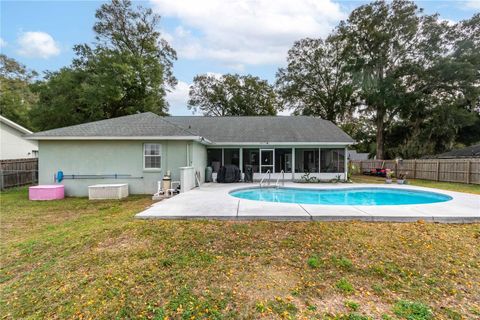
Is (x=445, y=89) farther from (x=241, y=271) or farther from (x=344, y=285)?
(x=241, y=271)

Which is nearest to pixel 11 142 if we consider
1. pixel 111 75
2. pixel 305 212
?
pixel 111 75

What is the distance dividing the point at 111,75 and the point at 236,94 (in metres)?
18.0

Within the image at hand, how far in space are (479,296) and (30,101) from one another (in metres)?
42.4

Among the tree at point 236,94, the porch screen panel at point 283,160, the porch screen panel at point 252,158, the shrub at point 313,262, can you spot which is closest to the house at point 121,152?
the porch screen panel at point 252,158

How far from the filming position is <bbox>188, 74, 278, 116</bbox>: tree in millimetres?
33625

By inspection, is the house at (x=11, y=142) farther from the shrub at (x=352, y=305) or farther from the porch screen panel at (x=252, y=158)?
the shrub at (x=352, y=305)

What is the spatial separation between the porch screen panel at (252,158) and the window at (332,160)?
4124 millimetres

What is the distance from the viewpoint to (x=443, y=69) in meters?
22.8

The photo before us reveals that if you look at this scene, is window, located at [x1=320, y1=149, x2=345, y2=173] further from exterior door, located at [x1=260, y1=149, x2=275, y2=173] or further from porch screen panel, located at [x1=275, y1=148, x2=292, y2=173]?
exterior door, located at [x1=260, y1=149, x2=275, y2=173]

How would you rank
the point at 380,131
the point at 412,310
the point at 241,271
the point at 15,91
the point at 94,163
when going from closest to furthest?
the point at 412,310, the point at 241,271, the point at 94,163, the point at 380,131, the point at 15,91

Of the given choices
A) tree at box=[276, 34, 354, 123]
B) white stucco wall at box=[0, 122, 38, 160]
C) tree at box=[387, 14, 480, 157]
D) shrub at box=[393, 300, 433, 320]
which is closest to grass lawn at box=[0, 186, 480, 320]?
shrub at box=[393, 300, 433, 320]

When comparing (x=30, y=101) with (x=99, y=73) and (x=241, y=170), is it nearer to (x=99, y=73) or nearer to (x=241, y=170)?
(x=99, y=73)

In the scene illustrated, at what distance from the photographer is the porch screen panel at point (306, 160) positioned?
50.8 feet

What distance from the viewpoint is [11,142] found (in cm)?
1752
